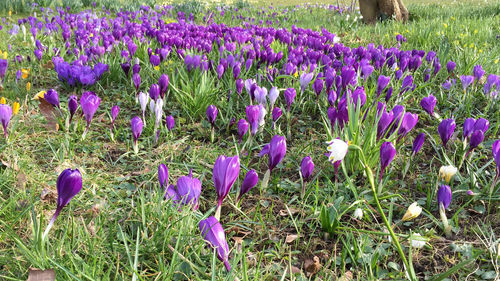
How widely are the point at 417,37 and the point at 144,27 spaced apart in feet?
13.3

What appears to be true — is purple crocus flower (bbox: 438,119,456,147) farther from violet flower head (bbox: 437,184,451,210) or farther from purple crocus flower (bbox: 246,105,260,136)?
purple crocus flower (bbox: 246,105,260,136)

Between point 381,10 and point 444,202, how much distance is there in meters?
8.34

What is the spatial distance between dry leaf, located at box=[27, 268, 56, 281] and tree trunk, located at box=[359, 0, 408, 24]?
29.8 feet

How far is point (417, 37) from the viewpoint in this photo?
5719mm

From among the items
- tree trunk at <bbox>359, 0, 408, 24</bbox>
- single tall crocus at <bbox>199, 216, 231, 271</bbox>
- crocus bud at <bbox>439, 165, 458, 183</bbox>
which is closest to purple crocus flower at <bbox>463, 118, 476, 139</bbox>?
crocus bud at <bbox>439, 165, 458, 183</bbox>

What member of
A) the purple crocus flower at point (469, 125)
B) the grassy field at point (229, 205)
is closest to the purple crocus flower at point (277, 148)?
the grassy field at point (229, 205)

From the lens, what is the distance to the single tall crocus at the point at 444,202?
1.80 m

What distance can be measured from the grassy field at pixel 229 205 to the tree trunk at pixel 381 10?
6.18m

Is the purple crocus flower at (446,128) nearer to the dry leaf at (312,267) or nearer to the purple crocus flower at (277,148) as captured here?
the purple crocus flower at (277,148)

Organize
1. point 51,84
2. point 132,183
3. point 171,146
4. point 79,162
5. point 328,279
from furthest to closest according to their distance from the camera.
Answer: point 51,84, point 171,146, point 79,162, point 132,183, point 328,279

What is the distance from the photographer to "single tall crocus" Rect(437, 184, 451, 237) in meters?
1.80

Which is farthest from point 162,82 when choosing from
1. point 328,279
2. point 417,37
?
point 417,37

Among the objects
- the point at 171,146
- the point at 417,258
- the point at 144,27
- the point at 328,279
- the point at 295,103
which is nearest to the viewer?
the point at 328,279

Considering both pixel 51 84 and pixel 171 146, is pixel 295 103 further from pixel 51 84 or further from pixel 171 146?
pixel 51 84
